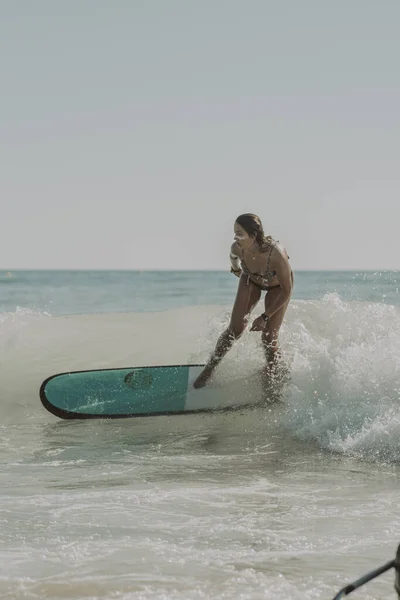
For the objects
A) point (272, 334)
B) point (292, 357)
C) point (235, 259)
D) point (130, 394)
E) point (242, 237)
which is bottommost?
point (130, 394)

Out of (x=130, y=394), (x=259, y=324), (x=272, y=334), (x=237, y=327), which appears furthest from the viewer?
(x=130, y=394)

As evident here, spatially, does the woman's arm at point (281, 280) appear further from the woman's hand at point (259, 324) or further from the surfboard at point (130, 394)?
the surfboard at point (130, 394)

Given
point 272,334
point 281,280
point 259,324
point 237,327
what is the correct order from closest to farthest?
point 259,324 → point 281,280 → point 272,334 → point 237,327

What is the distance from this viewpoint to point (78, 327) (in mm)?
12883

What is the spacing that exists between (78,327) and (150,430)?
19.9 ft

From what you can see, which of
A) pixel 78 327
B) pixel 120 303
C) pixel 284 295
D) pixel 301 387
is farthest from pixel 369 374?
pixel 120 303

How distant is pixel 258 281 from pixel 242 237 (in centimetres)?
52

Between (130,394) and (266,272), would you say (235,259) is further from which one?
(130,394)

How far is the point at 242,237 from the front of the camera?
6.50 m

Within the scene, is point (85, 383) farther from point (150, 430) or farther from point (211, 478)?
point (211, 478)

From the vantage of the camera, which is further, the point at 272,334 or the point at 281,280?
the point at 272,334

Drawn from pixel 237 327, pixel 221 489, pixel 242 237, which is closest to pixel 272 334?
pixel 237 327

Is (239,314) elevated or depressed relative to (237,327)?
elevated

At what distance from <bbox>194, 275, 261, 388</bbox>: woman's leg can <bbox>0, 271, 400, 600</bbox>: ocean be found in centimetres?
30
